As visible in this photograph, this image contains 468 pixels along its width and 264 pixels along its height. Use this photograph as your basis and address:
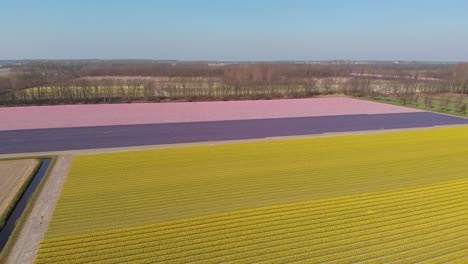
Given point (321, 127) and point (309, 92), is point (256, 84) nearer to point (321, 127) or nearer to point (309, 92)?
point (309, 92)

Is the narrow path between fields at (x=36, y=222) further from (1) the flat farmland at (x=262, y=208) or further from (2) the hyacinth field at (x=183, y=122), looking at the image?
(2) the hyacinth field at (x=183, y=122)

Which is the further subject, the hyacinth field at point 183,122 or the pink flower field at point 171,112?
the pink flower field at point 171,112

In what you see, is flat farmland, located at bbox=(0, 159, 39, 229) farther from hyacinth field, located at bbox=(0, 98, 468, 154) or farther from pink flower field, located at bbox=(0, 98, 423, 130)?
pink flower field, located at bbox=(0, 98, 423, 130)

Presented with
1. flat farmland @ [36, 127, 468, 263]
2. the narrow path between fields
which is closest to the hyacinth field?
flat farmland @ [36, 127, 468, 263]

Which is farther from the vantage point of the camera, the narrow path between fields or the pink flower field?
the pink flower field

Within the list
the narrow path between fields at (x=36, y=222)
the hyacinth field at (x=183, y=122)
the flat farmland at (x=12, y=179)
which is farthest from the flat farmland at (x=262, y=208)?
the hyacinth field at (x=183, y=122)
